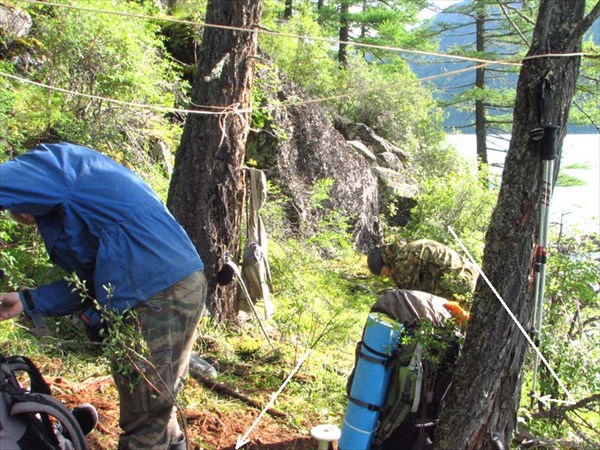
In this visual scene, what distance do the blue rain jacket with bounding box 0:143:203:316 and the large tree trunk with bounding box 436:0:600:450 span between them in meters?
1.55

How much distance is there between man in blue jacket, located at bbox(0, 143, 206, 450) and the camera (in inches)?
96.0

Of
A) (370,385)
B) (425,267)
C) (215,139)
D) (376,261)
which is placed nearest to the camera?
(370,385)

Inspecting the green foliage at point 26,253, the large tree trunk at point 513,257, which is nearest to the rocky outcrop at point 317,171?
the green foliage at point 26,253

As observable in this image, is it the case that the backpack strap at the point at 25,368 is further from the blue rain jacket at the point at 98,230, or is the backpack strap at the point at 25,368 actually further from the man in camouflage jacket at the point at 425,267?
the man in camouflage jacket at the point at 425,267

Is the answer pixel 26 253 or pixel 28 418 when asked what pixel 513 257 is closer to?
pixel 28 418

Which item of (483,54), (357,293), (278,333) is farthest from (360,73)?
(278,333)

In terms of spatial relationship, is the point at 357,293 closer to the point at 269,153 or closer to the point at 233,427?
the point at 269,153

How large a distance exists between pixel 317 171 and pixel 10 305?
8251 mm

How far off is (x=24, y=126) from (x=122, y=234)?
12.0ft

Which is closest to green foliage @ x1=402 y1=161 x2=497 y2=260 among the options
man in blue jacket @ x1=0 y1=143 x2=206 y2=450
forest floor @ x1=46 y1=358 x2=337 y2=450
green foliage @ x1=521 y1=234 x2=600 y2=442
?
green foliage @ x1=521 y1=234 x2=600 y2=442

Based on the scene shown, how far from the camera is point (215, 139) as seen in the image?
516 cm

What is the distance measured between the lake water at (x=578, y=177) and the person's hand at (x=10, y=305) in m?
4.05

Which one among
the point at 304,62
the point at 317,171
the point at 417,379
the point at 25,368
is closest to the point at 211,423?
the point at 417,379

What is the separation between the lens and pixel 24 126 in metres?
5.49
